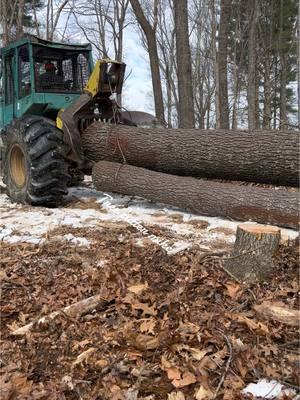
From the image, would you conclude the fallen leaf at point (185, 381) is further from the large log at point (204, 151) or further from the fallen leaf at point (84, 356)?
the large log at point (204, 151)

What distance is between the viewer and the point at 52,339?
319 centimetres

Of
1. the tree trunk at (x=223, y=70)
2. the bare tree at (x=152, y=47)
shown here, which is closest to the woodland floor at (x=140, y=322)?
the tree trunk at (x=223, y=70)

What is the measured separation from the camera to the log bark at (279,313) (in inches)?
127

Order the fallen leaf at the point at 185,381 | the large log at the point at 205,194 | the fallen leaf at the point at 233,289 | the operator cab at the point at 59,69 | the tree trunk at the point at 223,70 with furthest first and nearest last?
the tree trunk at the point at 223,70 < the operator cab at the point at 59,69 < the large log at the point at 205,194 < the fallen leaf at the point at 233,289 < the fallen leaf at the point at 185,381

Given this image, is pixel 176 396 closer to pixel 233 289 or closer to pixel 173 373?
pixel 173 373

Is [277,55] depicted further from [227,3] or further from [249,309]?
[249,309]

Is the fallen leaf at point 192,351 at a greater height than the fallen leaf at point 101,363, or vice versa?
the fallen leaf at point 192,351

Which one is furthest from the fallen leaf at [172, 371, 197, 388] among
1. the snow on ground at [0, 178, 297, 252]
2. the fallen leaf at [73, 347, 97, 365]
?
the snow on ground at [0, 178, 297, 252]

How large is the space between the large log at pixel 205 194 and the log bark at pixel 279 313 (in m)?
2.15

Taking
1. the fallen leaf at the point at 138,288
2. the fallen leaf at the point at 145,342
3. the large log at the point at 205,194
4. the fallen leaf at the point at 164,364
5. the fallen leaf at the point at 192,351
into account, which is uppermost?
the large log at the point at 205,194

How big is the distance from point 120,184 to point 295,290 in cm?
407

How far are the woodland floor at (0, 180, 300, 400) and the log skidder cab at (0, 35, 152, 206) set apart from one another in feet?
6.88

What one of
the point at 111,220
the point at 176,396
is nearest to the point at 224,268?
the point at 176,396

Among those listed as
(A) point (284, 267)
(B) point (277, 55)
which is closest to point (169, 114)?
(B) point (277, 55)
